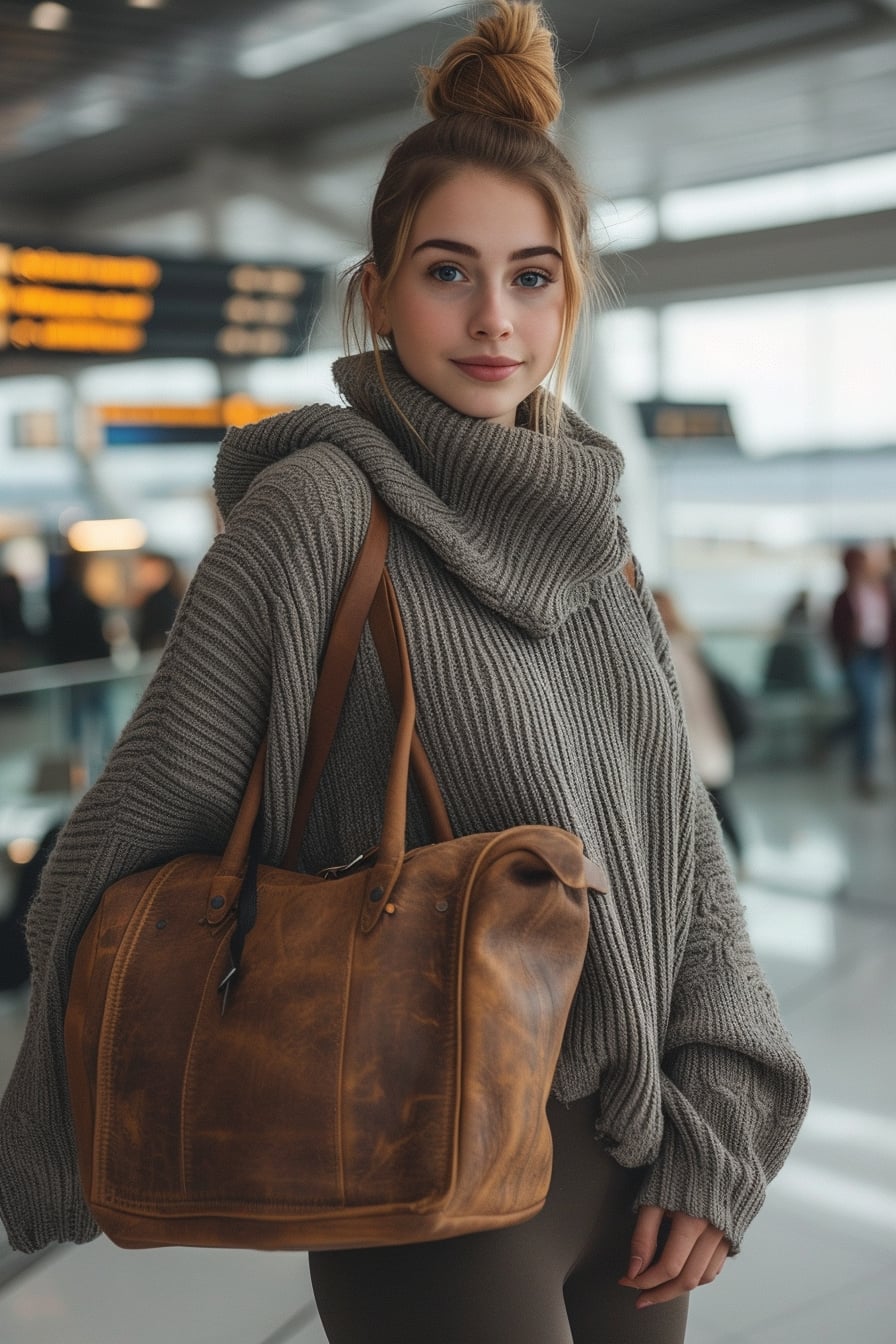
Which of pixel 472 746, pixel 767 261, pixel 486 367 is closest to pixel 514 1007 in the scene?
pixel 472 746

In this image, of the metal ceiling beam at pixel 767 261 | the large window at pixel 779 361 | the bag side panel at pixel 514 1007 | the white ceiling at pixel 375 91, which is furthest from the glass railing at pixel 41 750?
the large window at pixel 779 361

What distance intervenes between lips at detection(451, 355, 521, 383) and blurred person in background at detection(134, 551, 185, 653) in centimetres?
625

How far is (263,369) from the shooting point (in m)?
7.71

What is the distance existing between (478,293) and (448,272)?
0.04 metres

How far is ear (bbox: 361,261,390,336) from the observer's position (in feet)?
3.97

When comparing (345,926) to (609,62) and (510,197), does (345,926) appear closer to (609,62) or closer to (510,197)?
(510,197)

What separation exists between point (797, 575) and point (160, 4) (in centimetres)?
443

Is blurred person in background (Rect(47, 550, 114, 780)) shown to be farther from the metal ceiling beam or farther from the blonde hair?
the blonde hair

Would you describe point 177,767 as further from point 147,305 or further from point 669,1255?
point 147,305

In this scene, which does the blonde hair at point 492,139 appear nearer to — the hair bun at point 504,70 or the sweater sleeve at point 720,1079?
the hair bun at point 504,70

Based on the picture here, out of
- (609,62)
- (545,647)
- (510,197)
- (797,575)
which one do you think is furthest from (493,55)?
(797,575)

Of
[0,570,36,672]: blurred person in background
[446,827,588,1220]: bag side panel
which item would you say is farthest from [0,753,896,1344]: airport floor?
[0,570,36,672]: blurred person in background

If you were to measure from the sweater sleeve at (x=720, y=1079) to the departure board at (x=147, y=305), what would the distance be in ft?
10.9

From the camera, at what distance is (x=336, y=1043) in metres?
0.87
